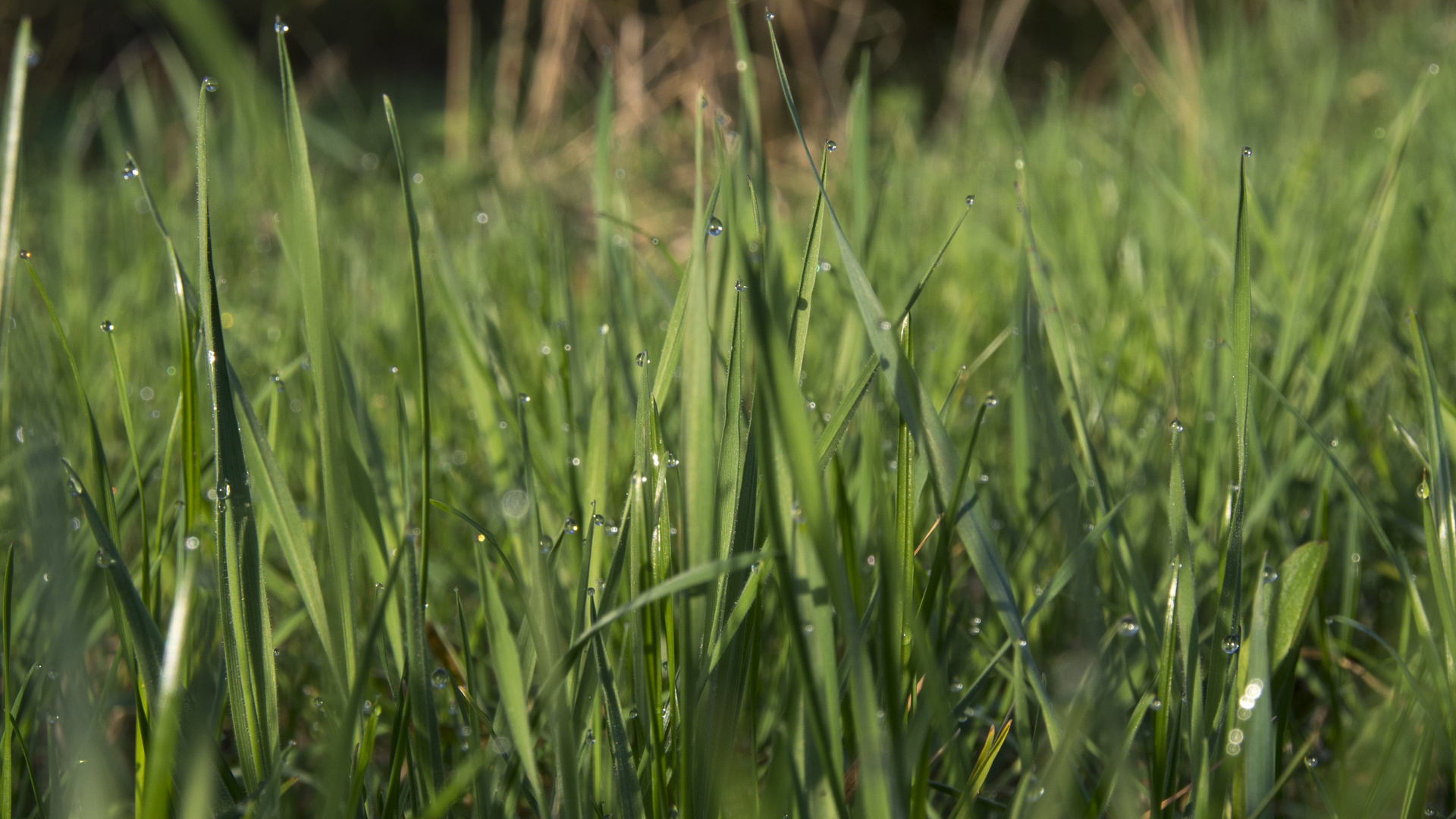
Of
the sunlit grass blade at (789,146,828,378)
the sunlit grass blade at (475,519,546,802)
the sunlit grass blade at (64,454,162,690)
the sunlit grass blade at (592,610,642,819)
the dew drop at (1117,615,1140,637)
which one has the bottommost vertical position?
the dew drop at (1117,615,1140,637)

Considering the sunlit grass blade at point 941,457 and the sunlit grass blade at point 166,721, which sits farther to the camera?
the sunlit grass blade at point 941,457

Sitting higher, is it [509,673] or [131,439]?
[131,439]

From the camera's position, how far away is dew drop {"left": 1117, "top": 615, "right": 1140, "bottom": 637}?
437 mm

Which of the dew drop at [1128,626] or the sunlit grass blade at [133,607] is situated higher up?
the sunlit grass blade at [133,607]

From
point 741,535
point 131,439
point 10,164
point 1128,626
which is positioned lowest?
point 1128,626

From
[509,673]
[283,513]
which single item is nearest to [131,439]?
[283,513]

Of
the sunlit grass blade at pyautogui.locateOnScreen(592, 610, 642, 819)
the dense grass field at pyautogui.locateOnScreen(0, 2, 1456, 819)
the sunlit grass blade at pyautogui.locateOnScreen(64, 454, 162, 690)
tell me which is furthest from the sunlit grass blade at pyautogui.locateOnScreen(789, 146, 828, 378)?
the sunlit grass blade at pyautogui.locateOnScreen(64, 454, 162, 690)

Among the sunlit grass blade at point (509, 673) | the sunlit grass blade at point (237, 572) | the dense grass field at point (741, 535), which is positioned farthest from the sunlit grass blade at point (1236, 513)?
the sunlit grass blade at point (237, 572)

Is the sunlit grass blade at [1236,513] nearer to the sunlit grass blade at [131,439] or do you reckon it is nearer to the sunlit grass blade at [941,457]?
the sunlit grass blade at [941,457]

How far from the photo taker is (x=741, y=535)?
0.41m

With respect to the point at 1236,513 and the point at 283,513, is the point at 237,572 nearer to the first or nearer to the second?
the point at 283,513

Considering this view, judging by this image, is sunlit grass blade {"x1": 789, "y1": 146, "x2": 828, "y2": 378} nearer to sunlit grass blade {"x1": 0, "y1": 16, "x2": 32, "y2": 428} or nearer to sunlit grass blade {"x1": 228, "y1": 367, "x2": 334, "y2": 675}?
sunlit grass blade {"x1": 228, "y1": 367, "x2": 334, "y2": 675}

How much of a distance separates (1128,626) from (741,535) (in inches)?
7.8

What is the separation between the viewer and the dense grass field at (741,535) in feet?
1.12
